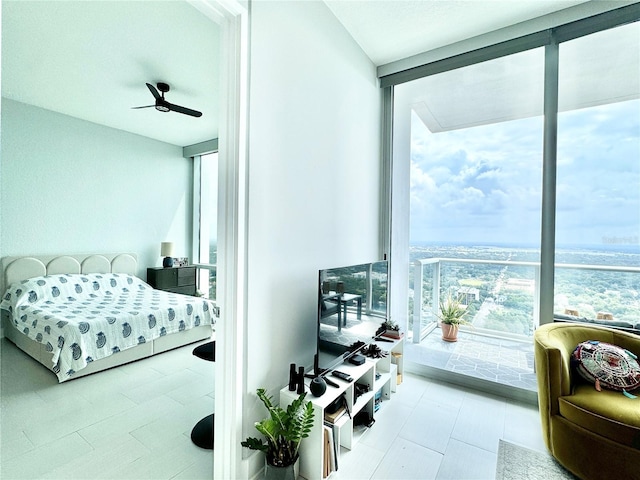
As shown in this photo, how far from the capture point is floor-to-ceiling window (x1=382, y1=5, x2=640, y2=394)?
231 centimetres

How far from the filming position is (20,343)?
11.1 feet

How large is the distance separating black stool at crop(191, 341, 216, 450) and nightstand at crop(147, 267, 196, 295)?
317 centimetres

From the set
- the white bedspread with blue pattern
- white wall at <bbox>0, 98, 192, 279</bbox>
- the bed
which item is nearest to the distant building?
the bed

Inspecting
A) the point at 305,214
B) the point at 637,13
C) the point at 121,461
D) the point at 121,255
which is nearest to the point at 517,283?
the point at 305,214

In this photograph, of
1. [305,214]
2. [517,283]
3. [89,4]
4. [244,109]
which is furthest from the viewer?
[517,283]

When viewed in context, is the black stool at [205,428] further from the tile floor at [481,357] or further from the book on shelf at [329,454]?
the tile floor at [481,357]

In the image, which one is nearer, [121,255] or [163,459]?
[163,459]

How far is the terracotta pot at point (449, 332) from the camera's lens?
2.89m

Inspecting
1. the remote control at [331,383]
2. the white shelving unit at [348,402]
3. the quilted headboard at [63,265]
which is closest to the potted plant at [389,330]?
the white shelving unit at [348,402]

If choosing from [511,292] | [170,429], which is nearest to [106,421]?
[170,429]

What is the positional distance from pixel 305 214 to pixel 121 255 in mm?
3783

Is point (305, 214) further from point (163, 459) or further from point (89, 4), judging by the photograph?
point (89, 4)

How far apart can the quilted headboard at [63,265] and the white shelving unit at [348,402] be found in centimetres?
383

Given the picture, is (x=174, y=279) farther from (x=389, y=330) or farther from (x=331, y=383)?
(x=331, y=383)
